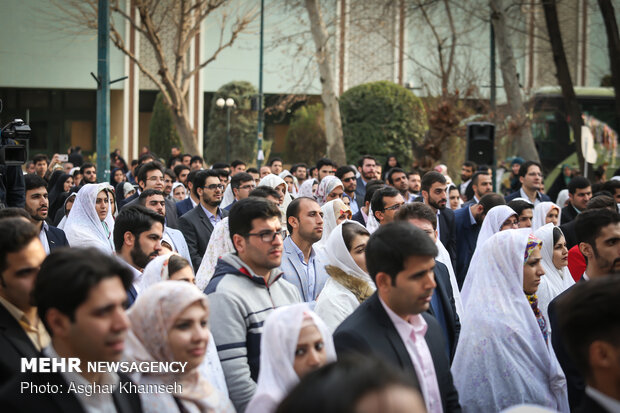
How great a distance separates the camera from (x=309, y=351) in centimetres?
349

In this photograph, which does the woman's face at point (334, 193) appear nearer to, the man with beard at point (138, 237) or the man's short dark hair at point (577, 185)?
the man's short dark hair at point (577, 185)

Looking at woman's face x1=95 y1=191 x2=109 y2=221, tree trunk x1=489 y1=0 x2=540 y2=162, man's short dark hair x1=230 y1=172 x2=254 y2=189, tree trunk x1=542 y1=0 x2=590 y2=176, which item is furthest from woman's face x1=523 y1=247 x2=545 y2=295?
tree trunk x1=489 y1=0 x2=540 y2=162

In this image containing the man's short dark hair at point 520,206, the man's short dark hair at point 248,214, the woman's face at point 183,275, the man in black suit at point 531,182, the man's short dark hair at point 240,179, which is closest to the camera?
the woman's face at point 183,275

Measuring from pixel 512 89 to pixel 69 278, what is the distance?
22443 millimetres

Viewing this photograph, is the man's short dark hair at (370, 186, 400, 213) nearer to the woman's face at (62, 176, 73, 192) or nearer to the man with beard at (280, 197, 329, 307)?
the man with beard at (280, 197, 329, 307)

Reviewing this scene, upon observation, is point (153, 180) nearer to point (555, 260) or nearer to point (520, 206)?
point (520, 206)

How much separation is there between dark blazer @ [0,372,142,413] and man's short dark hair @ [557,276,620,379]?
1.83 meters

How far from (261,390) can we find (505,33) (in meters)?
22.6

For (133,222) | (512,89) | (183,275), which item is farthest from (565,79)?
(183,275)

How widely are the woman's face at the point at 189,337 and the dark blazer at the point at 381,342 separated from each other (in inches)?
28.9

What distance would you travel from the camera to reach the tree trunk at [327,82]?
80.2 ft

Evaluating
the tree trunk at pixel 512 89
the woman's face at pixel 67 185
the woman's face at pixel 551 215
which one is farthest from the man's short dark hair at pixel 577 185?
the tree trunk at pixel 512 89

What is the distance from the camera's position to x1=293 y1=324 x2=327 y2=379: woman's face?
3.47m

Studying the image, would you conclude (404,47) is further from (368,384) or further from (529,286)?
(368,384)
